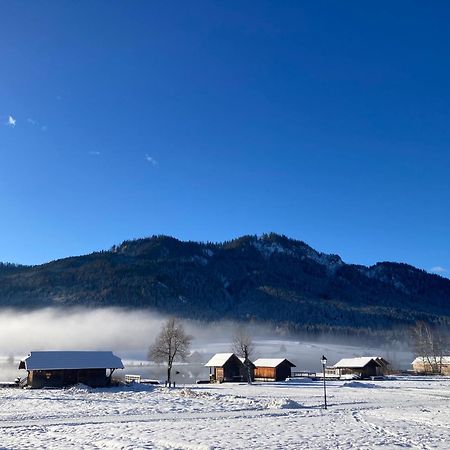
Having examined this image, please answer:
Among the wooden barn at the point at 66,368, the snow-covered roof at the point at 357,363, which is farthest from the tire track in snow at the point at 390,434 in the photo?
the snow-covered roof at the point at 357,363

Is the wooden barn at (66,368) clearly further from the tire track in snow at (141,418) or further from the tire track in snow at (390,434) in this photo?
the tire track in snow at (390,434)

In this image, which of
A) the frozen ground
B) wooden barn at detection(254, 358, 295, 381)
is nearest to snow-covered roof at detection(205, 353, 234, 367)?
wooden barn at detection(254, 358, 295, 381)

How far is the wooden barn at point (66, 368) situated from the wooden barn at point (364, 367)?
44599mm

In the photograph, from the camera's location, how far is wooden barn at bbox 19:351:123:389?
69.6 m

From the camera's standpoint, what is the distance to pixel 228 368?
89.3 meters

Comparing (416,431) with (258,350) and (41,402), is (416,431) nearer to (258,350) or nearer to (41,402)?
(41,402)

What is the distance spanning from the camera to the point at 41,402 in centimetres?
4481

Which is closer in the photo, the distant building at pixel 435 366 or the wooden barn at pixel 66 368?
the wooden barn at pixel 66 368

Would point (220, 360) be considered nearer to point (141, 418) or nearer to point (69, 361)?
point (69, 361)

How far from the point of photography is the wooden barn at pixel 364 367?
9600 cm

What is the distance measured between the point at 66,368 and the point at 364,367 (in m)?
52.3

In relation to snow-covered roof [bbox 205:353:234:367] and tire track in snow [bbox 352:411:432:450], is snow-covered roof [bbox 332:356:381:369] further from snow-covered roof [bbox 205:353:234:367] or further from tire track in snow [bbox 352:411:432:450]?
tire track in snow [bbox 352:411:432:450]

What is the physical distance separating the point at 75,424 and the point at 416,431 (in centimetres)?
1755

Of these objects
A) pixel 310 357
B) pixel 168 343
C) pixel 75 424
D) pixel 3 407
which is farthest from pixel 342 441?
pixel 310 357
